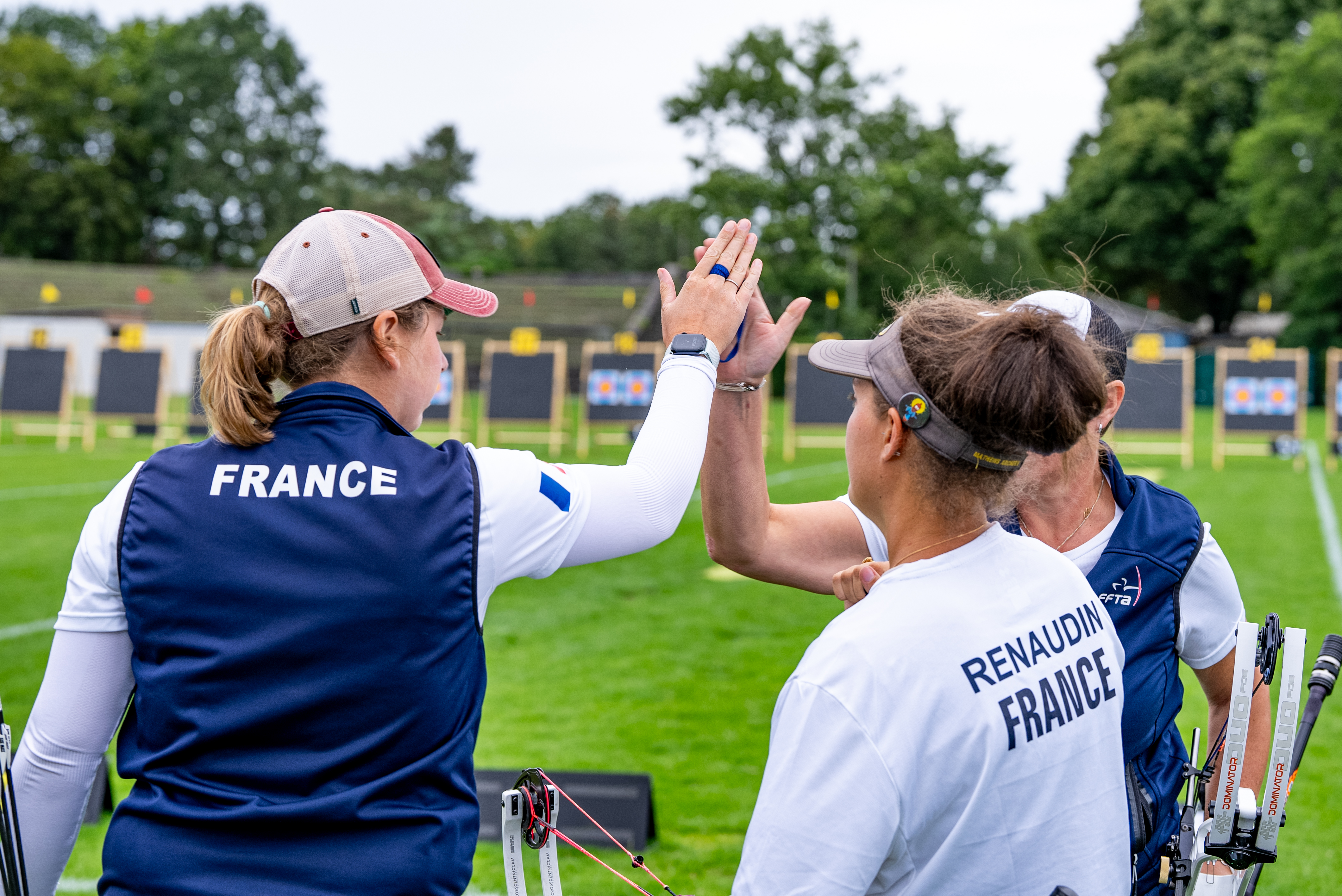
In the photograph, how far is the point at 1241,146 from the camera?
29625mm

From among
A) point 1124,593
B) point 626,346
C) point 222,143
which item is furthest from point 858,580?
point 222,143

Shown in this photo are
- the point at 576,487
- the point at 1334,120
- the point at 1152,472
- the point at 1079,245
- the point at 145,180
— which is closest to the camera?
the point at 576,487

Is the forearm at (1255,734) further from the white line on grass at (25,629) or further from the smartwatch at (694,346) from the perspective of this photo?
the white line on grass at (25,629)

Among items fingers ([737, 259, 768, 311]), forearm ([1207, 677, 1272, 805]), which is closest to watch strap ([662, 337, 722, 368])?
fingers ([737, 259, 768, 311])

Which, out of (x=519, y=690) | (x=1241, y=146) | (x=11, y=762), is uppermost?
(x=1241, y=146)

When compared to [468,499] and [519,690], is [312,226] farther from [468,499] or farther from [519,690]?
[519,690]

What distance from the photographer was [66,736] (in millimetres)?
1365

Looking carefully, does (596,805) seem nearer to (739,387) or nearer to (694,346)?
(739,387)

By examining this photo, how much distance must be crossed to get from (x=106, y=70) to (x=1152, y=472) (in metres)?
51.0

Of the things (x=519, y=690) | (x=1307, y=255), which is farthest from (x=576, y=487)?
(x=1307, y=255)

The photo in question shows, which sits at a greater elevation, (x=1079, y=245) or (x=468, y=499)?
(x=1079, y=245)

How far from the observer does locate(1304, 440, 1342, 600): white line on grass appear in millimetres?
7250

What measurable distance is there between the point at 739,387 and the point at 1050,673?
2.67ft

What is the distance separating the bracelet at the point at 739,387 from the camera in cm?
189
